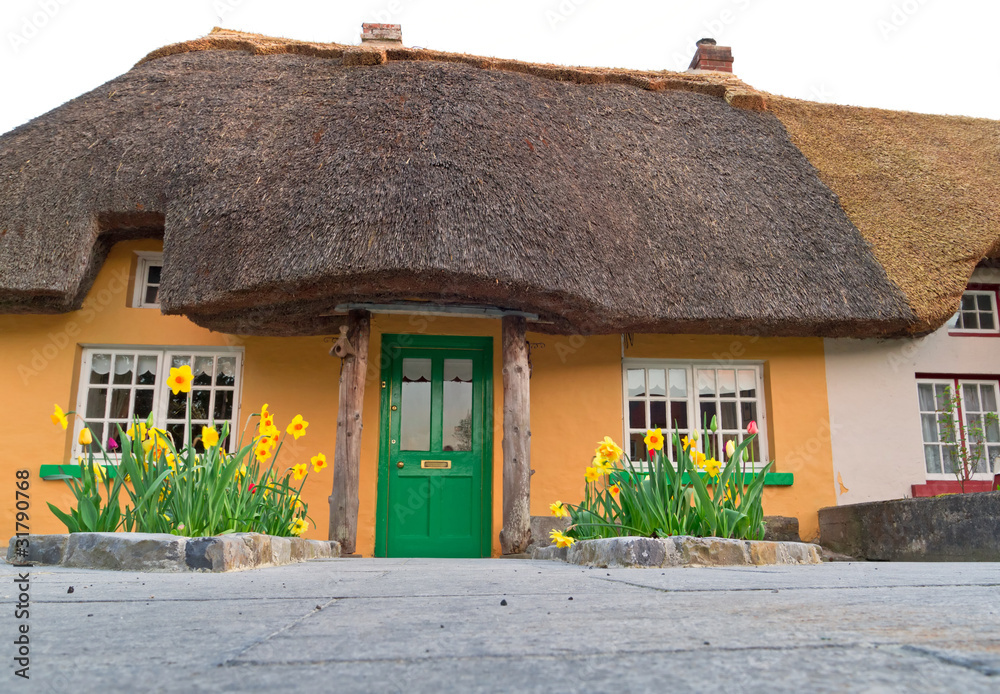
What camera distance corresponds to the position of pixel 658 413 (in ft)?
24.8

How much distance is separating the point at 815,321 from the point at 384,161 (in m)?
4.00

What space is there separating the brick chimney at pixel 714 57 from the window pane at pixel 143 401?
7.89 metres

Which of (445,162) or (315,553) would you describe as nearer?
(315,553)

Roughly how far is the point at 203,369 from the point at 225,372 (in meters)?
0.21

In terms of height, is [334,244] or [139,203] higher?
[139,203]

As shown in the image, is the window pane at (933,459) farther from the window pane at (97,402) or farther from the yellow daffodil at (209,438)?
the window pane at (97,402)

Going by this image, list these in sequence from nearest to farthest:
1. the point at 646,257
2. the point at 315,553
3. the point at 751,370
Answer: the point at 315,553 < the point at 646,257 < the point at 751,370

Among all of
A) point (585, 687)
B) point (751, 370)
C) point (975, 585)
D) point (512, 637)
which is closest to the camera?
point (585, 687)

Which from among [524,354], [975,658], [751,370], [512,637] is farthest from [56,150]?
Answer: [975,658]

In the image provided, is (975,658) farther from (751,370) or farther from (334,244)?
(751,370)

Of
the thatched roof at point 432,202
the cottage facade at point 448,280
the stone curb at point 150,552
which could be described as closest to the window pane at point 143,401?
the cottage facade at point 448,280

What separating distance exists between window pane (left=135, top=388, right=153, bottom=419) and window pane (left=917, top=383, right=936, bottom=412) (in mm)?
7566

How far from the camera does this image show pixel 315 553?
4.96 metres

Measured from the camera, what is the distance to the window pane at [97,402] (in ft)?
23.4
